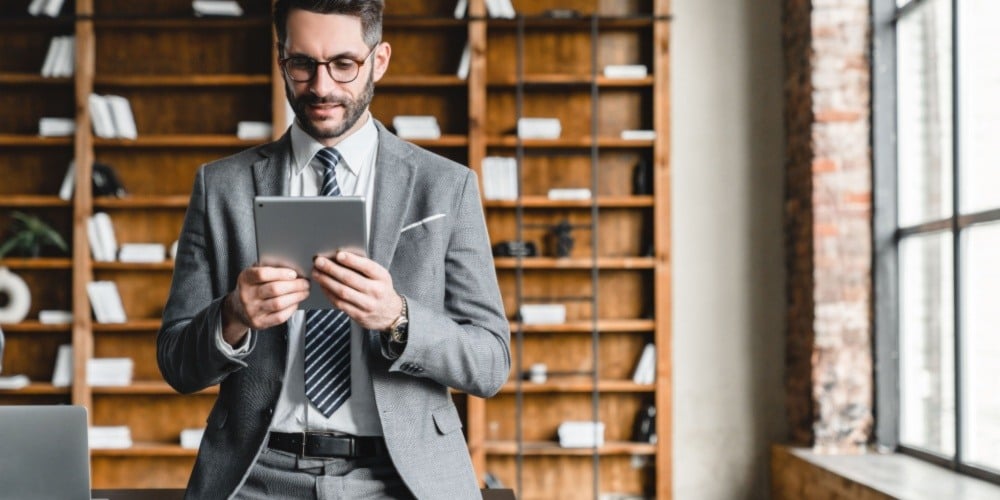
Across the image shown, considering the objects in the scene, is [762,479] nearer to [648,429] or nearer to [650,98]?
[648,429]

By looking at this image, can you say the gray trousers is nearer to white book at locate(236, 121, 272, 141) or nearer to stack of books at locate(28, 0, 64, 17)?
white book at locate(236, 121, 272, 141)

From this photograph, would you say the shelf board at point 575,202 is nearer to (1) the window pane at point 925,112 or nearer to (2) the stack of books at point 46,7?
(1) the window pane at point 925,112

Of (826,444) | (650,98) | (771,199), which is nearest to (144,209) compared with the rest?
(650,98)

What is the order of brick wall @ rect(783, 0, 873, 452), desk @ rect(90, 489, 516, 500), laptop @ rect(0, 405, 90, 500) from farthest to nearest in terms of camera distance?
brick wall @ rect(783, 0, 873, 452) < desk @ rect(90, 489, 516, 500) < laptop @ rect(0, 405, 90, 500)

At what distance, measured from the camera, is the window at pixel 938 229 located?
12.7ft

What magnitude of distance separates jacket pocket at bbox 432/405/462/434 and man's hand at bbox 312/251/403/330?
0.24 meters

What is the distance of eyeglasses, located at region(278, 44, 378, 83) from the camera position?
1.45 m

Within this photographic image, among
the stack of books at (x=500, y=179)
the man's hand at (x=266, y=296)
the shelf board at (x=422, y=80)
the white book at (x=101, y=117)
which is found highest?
the shelf board at (x=422, y=80)

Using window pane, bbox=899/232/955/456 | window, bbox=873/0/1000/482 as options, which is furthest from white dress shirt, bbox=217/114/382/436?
window pane, bbox=899/232/955/456

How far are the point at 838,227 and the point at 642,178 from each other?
1.07m

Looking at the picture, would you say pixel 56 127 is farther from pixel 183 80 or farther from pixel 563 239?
pixel 563 239

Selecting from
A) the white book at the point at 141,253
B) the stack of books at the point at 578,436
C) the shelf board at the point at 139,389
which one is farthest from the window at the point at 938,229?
the white book at the point at 141,253

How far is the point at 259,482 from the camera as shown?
4.71 feet

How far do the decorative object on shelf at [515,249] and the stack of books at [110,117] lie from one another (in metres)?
2.11
